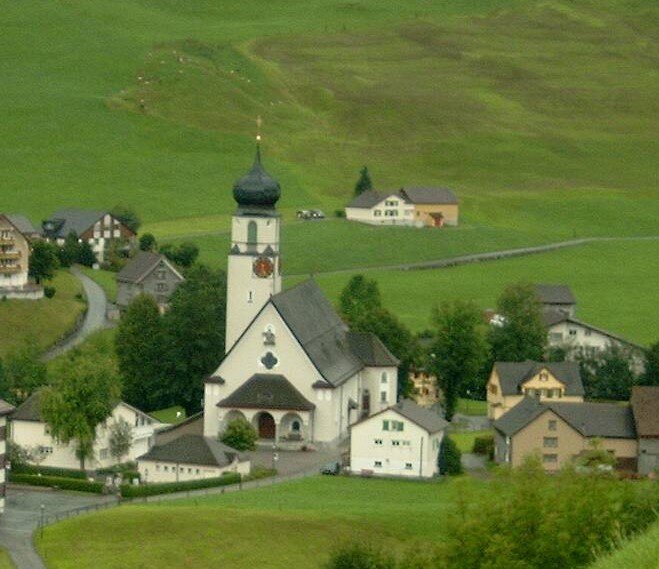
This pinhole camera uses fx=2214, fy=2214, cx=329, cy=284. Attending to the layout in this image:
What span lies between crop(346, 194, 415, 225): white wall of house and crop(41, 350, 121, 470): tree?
81.2 metres

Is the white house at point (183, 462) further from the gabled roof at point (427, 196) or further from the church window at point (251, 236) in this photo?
the gabled roof at point (427, 196)

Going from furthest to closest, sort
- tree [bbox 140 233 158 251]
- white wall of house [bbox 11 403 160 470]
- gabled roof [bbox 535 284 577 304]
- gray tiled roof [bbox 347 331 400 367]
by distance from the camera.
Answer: tree [bbox 140 233 158 251] < gabled roof [bbox 535 284 577 304] < gray tiled roof [bbox 347 331 400 367] < white wall of house [bbox 11 403 160 470]

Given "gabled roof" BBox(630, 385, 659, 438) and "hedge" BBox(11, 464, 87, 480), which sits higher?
"gabled roof" BBox(630, 385, 659, 438)

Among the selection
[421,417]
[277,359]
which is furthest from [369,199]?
[421,417]

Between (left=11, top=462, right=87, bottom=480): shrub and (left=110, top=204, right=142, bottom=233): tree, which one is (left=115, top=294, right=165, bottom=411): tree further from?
(left=110, top=204, right=142, bottom=233): tree

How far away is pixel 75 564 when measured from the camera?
65.2 m

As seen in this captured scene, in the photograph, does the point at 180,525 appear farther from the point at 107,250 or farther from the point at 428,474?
the point at 107,250

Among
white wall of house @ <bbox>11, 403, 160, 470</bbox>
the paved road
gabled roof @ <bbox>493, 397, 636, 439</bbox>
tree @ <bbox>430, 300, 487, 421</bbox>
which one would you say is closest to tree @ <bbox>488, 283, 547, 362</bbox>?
tree @ <bbox>430, 300, 487, 421</bbox>

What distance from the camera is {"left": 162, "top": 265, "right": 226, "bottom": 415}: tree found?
100m

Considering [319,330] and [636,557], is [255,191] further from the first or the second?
[636,557]

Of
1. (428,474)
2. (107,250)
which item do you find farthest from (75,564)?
(107,250)

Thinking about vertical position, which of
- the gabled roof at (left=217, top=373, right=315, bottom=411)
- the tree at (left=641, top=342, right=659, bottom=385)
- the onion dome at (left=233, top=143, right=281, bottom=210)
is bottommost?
the gabled roof at (left=217, top=373, right=315, bottom=411)

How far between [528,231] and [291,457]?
8288cm

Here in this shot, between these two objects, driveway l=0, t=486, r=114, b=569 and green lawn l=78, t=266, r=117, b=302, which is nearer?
driveway l=0, t=486, r=114, b=569
